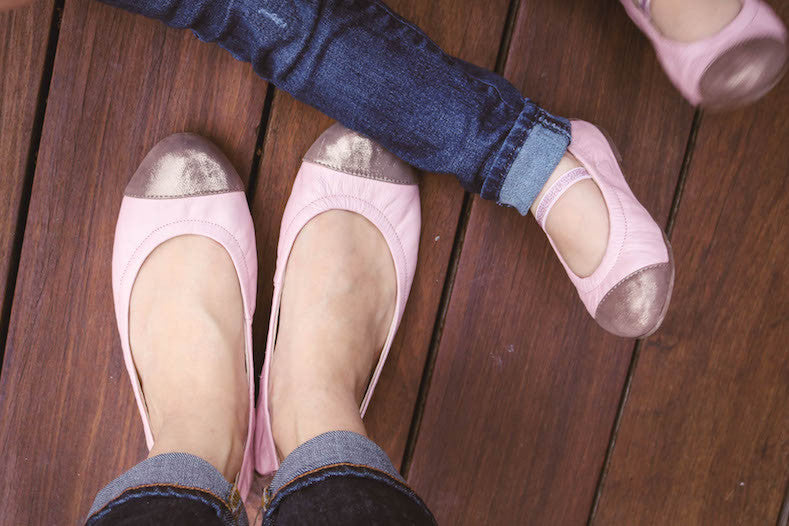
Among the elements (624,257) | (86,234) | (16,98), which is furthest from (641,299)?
(16,98)

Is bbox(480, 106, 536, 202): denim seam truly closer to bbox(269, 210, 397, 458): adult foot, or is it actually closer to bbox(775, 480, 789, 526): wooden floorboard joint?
bbox(269, 210, 397, 458): adult foot

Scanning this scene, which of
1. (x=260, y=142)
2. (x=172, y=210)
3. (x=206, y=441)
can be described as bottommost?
(x=206, y=441)

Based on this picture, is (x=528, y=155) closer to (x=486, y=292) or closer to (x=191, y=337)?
(x=486, y=292)

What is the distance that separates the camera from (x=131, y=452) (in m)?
0.67

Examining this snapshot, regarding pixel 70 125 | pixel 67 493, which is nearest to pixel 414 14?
pixel 70 125

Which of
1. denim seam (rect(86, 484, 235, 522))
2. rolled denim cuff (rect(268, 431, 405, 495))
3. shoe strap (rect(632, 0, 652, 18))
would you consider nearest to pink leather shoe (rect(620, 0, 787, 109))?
shoe strap (rect(632, 0, 652, 18))

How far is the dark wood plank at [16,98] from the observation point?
0.63m

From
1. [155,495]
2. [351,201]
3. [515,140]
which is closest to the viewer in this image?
[155,495]

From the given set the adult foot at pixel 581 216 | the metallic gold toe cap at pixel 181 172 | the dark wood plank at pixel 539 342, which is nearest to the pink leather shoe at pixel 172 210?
the metallic gold toe cap at pixel 181 172

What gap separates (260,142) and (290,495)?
416mm

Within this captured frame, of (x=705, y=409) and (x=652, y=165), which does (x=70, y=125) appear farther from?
(x=705, y=409)

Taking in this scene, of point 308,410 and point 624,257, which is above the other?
point 624,257

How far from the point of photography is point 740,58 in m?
0.53

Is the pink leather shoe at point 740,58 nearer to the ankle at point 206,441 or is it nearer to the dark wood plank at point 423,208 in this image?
the dark wood plank at point 423,208
